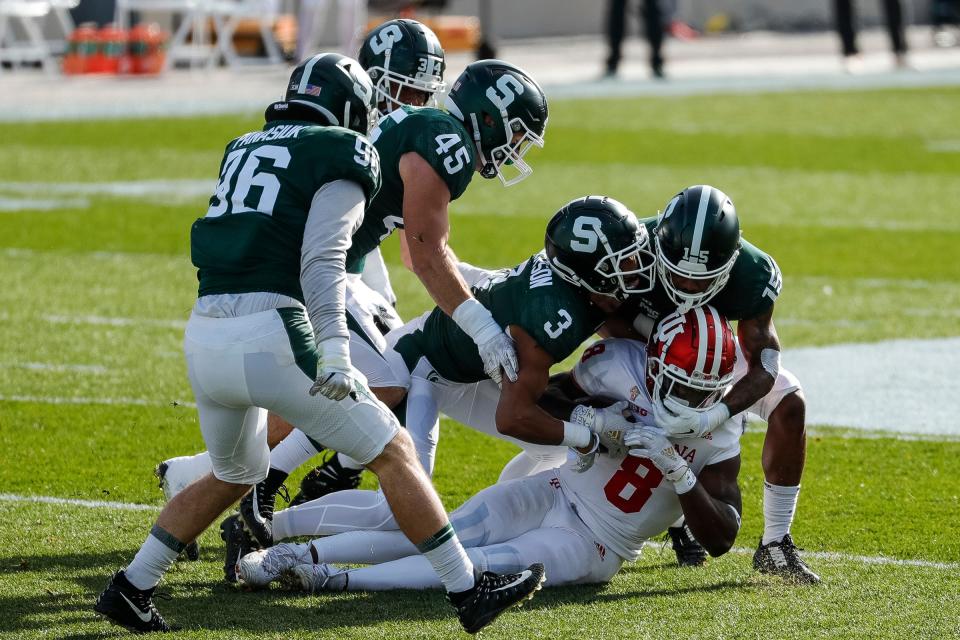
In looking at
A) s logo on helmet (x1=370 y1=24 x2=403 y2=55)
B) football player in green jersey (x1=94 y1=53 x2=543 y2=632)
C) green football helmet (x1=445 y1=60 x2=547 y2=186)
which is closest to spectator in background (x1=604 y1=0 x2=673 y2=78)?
s logo on helmet (x1=370 y1=24 x2=403 y2=55)

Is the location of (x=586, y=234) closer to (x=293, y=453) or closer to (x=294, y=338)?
(x=294, y=338)

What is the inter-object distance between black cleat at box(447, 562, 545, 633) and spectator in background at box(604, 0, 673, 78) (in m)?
15.5

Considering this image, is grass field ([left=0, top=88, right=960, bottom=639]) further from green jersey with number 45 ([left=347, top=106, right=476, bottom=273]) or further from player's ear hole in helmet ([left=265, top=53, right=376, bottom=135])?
player's ear hole in helmet ([left=265, top=53, right=376, bottom=135])

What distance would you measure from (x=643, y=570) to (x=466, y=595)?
0.89 m

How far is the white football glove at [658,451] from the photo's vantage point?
14.1ft

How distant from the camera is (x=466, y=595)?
4031 millimetres

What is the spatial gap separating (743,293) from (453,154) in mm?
956

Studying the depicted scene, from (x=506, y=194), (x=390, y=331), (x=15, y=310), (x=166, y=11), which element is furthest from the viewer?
(x=166, y=11)

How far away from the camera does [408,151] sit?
480 cm

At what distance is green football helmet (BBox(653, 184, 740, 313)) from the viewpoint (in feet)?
Answer: 14.3

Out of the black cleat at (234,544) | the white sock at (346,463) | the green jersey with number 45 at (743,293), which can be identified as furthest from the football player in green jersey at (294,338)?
the white sock at (346,463)

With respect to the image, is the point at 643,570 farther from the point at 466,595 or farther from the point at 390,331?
the point at 390,331

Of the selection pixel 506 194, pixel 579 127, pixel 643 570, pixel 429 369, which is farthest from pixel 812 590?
pixel 579 127

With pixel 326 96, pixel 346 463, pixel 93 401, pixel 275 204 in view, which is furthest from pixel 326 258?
pixel 93 401
